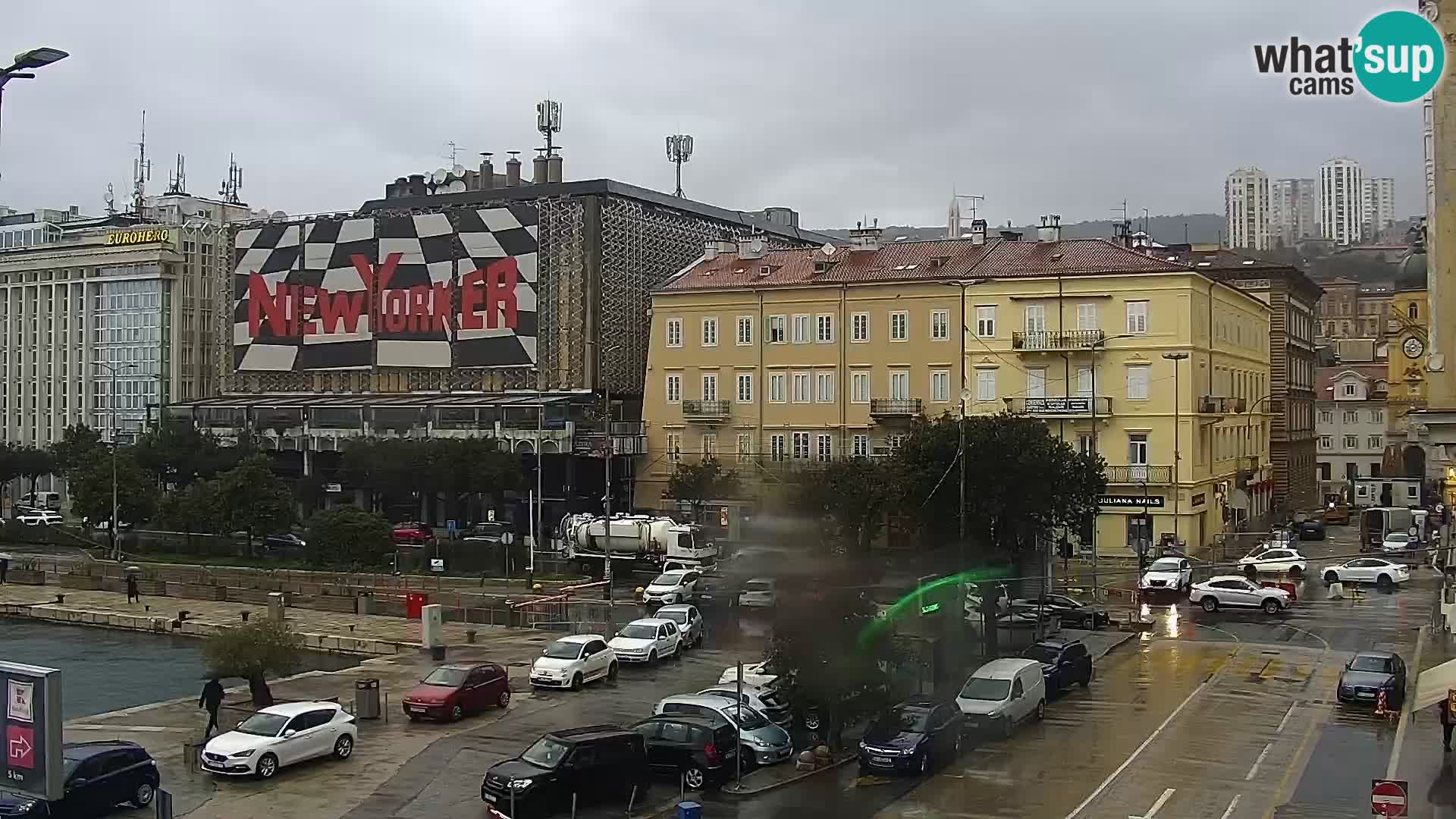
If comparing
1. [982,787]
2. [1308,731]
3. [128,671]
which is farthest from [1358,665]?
[128,671]

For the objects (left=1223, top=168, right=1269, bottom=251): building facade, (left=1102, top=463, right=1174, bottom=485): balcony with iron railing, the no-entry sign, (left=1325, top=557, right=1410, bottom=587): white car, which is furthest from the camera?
(left=1223, top=168, right=1269, bottom=251): building facade

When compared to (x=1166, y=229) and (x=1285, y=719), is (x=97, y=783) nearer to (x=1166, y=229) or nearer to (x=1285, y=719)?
(x=1285, y=719)

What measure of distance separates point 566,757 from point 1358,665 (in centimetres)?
1995

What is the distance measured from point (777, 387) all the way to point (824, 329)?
388 cm

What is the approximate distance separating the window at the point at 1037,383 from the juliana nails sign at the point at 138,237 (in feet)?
211

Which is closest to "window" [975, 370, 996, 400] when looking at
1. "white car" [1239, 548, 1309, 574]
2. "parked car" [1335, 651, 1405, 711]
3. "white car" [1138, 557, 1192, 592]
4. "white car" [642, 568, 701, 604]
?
"white car" [1239, 548, 1309, 574]

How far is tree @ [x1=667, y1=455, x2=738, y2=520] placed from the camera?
63.0 meters

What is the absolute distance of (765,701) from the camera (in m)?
28.2

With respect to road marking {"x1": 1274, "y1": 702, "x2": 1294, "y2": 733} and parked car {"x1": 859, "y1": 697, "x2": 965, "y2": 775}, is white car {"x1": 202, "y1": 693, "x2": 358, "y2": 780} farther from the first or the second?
road marking {"x1": 1274, "y1": 702, "x2": 1294, "y2": 733}

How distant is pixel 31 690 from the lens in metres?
16.1

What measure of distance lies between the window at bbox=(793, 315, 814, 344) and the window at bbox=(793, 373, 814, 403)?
172 cm

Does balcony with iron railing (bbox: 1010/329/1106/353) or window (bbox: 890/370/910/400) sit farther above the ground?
balcony with iron railing (bbox: 1010/329/1106/353)

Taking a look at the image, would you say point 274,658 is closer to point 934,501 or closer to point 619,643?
point 619,643

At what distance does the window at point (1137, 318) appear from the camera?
204ft
